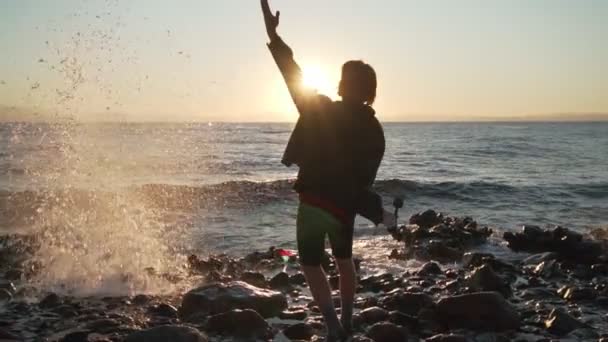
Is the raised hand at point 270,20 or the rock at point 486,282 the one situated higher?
the raised hand at point 270,20

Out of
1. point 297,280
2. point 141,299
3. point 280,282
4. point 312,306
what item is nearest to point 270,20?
point 312,306

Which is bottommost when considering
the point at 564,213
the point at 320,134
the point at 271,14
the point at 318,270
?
the point at 564,213

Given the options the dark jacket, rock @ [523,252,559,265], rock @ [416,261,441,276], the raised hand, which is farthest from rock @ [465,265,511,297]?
the raised hand

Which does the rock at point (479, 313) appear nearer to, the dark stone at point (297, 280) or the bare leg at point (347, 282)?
the bare leg at point (347, 282)

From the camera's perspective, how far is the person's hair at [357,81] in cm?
425

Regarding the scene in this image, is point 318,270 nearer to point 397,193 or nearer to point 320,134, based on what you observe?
point 320,134

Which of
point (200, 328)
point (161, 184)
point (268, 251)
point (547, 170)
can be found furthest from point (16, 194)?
point (547, 170)

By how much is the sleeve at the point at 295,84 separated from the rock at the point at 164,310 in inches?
116

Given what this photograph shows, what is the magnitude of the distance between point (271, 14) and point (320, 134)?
3.20 feet

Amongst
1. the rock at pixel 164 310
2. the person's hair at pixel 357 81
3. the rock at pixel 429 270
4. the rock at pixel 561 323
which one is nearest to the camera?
the person's hair at pixel 357 81

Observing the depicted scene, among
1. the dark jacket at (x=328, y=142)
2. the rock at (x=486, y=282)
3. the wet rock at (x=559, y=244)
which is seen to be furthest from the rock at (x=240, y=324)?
the wet rock at (x=559, y=244)

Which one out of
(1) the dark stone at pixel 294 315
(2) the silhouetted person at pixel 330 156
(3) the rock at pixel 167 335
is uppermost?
(2) the silhouetted person at pixel 330 156

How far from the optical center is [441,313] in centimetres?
568

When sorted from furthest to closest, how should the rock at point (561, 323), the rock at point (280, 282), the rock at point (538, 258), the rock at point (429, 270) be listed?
the rock at point (538, 258), the rock at point (429, 270), the rock at point (280, 282), the rock at point (561, 323)
